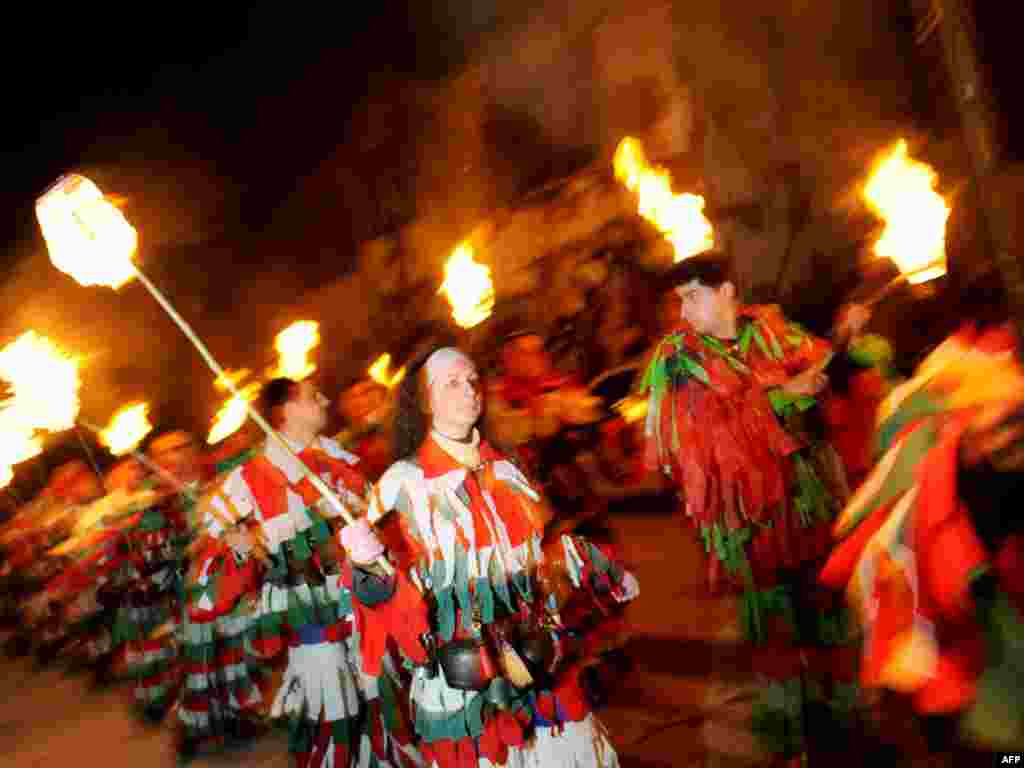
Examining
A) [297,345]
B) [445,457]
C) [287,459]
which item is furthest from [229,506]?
[297,345]

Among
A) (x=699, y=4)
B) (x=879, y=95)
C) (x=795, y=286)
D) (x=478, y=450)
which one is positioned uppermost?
(x=699, y=4)

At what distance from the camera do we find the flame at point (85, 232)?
2900mm

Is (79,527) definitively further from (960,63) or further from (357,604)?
(960,63)

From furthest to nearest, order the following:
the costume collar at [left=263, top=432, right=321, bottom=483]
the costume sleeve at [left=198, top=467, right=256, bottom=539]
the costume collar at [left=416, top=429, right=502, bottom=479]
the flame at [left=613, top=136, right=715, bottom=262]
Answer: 1. the flame at [left=613, top=136, right=715, bottom=262]
2. the costume collar at [left=263, top=432, right=321, bottom=483]
3. the costume sleeve at [left=198, top=467, right=256, bottom=539]
4. the costume collar at [left=416, top=429, right=502, bottom=479]

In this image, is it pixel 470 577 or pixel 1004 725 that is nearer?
pixel 1004 725

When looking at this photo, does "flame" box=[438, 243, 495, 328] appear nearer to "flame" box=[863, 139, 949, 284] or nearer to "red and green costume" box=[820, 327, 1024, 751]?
"flame" box=[863, 139, 949, 284]

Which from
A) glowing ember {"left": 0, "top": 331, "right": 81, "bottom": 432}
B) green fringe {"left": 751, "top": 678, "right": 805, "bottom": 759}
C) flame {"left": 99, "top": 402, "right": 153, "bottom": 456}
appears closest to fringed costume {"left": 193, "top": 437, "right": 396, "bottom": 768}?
flame {"left": 99, "top": 402, "right": 153, "bottom": 456}

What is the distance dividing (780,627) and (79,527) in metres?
6.12

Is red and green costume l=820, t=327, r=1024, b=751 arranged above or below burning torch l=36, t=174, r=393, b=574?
below

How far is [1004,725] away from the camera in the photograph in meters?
Result: 1.55

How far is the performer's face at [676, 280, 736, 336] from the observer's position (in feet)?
12.7

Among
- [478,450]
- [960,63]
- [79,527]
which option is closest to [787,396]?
[478,450]

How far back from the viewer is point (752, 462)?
3.75 meters

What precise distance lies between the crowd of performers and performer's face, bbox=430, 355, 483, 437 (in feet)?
0.03
